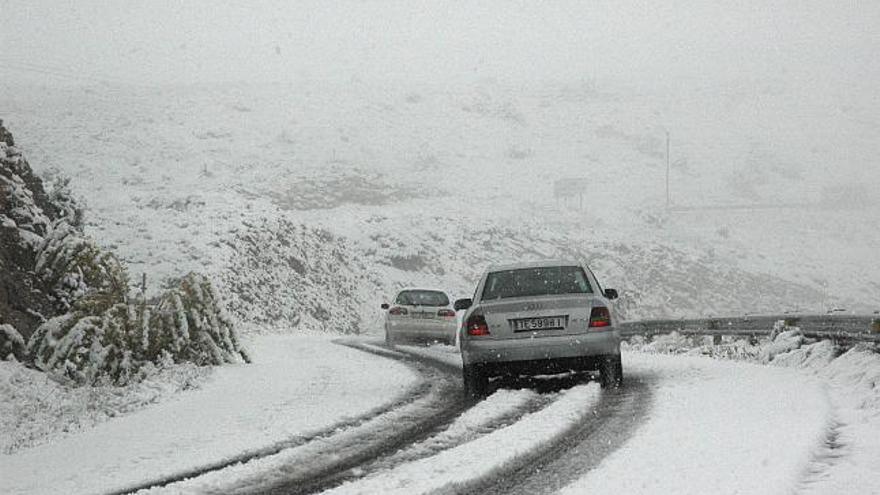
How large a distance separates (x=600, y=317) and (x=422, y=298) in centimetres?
1104

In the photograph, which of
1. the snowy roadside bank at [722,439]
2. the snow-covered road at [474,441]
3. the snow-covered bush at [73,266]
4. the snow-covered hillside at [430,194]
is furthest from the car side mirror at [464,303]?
the snow-covered hillside at [430,194]

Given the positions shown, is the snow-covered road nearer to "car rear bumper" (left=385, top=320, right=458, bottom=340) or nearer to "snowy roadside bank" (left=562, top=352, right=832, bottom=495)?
"snowy roadside bank" (left=562, top=352, right=832, bottom=495)

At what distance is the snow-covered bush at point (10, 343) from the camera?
1298cm

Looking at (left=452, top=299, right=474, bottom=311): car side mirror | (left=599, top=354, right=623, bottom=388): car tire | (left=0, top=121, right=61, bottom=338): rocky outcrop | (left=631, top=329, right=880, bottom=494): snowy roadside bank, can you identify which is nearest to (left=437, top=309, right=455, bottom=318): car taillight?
(left=631, top=329, right=880, bottom=494): snowy roadside bank

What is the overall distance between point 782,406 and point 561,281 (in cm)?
339

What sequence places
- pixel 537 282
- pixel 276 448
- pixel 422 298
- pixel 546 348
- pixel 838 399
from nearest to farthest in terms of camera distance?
pixel 276 448, pixel 838 399, pixel 546 348, pixel 537 282, pixel 422 298

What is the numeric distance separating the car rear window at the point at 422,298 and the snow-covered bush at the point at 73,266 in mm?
7434

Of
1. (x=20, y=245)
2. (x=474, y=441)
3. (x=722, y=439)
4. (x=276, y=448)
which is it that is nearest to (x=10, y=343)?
(x=20, y=245)

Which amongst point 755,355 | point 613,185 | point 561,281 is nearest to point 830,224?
point 613,185

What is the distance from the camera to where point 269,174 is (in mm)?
63406

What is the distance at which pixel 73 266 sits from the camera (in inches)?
577

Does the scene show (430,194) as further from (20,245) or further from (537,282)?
(537,282)

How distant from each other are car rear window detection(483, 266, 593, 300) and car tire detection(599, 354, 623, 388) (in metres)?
0.93

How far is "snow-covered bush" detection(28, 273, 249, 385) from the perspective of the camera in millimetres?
12875
